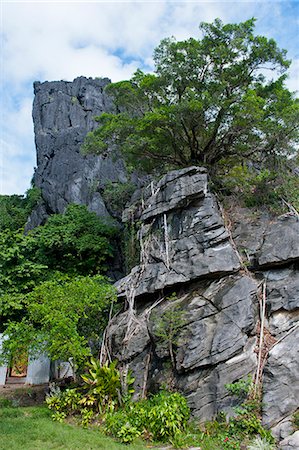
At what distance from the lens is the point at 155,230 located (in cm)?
942

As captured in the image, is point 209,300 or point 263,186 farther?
point 263,186

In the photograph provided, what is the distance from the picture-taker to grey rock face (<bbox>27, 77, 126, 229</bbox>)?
56.9ft

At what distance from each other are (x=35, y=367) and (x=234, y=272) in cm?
604

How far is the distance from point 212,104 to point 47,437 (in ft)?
27.2

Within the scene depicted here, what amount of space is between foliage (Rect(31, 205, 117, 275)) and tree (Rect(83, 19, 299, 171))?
322 cm

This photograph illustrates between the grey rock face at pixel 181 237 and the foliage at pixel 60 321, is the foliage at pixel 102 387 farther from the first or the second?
the grey rock face at pixel 181 237

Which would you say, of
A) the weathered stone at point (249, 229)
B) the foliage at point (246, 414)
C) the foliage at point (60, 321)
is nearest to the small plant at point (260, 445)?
the foliage at point (246, 414)

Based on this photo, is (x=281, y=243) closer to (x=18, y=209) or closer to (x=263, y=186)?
(x=263, y=186)

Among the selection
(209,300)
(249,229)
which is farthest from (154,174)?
(209,300)

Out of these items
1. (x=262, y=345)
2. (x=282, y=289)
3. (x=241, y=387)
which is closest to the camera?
(x=241, y=387)

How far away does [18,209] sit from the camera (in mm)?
19484

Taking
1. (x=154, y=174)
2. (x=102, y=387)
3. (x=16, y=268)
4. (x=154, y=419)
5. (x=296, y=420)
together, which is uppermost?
(x=154, y=174)

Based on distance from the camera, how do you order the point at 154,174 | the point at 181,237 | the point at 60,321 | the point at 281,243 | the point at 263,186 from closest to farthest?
the point at 60,321 → the point at 281,243 → the point at 181,237 → the point at 263,186 → the point at 154,174

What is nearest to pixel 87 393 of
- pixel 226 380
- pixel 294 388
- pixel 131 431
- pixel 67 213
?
pixel 131 431
